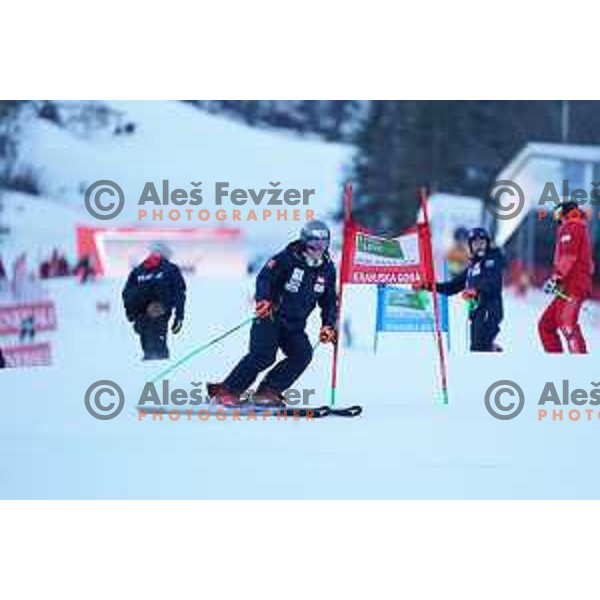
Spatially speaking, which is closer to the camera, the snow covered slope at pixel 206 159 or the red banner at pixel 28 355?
the snow covered slope at pixel 206 159

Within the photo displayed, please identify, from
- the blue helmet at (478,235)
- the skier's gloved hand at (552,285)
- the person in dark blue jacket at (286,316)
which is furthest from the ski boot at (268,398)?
the skier's gloved hand at (552,285)

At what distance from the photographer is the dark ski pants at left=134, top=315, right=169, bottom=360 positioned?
14.9 feet

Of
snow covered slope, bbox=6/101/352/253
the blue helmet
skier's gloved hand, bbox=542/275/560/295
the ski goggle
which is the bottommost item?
skier's gloved hand, bbox=542/275/560/295

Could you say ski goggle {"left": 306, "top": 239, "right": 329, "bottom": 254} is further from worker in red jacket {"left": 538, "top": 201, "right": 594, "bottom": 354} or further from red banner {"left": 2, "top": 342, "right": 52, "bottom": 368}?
red banner {"left": 2, "top": 342, "right": 52, "bottom": 368}

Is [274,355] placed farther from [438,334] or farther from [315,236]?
[438,334]

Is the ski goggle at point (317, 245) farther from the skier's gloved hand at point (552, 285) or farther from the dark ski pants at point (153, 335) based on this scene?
the skier's gloved hand at point (552, 285)

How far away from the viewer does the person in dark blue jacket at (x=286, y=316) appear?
4469 millimetres

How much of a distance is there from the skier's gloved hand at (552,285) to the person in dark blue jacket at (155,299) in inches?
52.3

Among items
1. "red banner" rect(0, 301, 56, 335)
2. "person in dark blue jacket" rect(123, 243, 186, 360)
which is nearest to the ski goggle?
"person in dark blue jacket" rect(123, 243, 186, 360)
